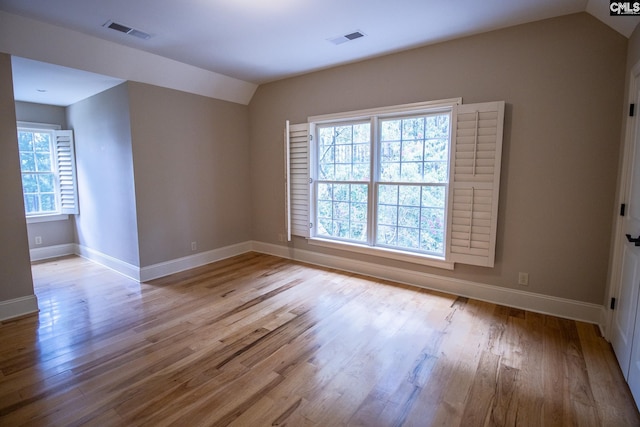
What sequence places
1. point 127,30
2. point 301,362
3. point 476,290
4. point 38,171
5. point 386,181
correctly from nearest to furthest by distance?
point 301,362, point 127,30, point 476,290, point 386,181, point 38,171

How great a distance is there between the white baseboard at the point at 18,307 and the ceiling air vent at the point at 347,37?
3940 millimetres

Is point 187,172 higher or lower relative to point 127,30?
lower

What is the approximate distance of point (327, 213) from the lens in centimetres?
445

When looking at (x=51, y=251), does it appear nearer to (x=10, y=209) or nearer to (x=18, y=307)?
(x=18, y=307)

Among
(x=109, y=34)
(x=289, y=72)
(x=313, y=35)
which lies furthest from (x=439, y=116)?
(x=109, y=34)

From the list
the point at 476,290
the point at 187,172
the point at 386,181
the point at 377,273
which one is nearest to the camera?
the point at 476,290

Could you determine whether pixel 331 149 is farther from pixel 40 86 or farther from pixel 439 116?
pixel 40 86

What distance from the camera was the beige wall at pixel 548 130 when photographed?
257 centimetres

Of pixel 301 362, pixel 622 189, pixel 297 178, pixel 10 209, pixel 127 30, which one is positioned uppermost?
pixel 127 30

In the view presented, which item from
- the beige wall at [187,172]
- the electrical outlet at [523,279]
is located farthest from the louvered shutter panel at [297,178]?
the electrical outlet at [523,279]

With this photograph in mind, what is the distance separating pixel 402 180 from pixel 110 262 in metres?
4.12

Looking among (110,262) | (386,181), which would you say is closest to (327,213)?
(386,181)

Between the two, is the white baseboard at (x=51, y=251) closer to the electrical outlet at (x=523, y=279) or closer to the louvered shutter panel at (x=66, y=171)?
the louvered shutter panel at (x=66, y=171)

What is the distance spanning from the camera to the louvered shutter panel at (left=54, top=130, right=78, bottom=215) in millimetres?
4750
